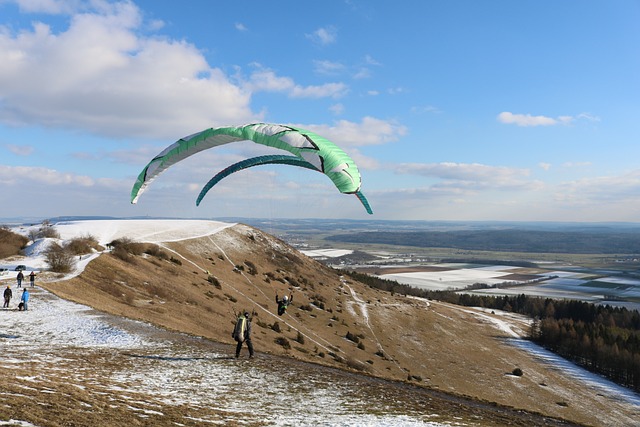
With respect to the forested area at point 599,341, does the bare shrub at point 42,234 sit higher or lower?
higher

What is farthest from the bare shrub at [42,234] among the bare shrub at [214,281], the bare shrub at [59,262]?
the bare shrub at [59,262]

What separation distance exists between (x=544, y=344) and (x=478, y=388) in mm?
37429

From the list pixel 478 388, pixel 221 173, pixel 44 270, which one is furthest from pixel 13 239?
pixel 478 388

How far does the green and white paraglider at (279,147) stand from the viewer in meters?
19.4

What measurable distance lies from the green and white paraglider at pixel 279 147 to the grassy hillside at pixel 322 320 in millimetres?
8934

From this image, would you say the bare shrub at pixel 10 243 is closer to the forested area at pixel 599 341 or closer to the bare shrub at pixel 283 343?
the bare shrub at pixel 283 343

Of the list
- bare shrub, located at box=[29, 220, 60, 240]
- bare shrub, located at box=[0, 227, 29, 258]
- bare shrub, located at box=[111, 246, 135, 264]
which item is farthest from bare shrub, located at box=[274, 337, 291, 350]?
bare shrub, located at box=[29, 220, 60, 240]

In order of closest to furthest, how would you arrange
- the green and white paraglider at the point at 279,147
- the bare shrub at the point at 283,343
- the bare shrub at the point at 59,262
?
the green and white paraglider at the point at 279,147, the bare shrub at the point at 59,262, the bare shrub at the point at 283,343

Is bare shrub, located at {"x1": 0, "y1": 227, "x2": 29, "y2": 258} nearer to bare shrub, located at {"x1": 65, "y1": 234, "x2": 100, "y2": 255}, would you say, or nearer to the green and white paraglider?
bare shrub, located at {"x1": 65, "y1": 234, "x2": 100, "y2": 255}

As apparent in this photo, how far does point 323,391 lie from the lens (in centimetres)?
1448

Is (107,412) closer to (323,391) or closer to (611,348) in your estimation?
(323,391)

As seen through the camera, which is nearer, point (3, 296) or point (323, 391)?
point (323, 391)

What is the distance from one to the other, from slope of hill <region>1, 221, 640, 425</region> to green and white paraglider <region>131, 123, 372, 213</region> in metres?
8.48

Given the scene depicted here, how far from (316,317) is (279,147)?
38455 mm
